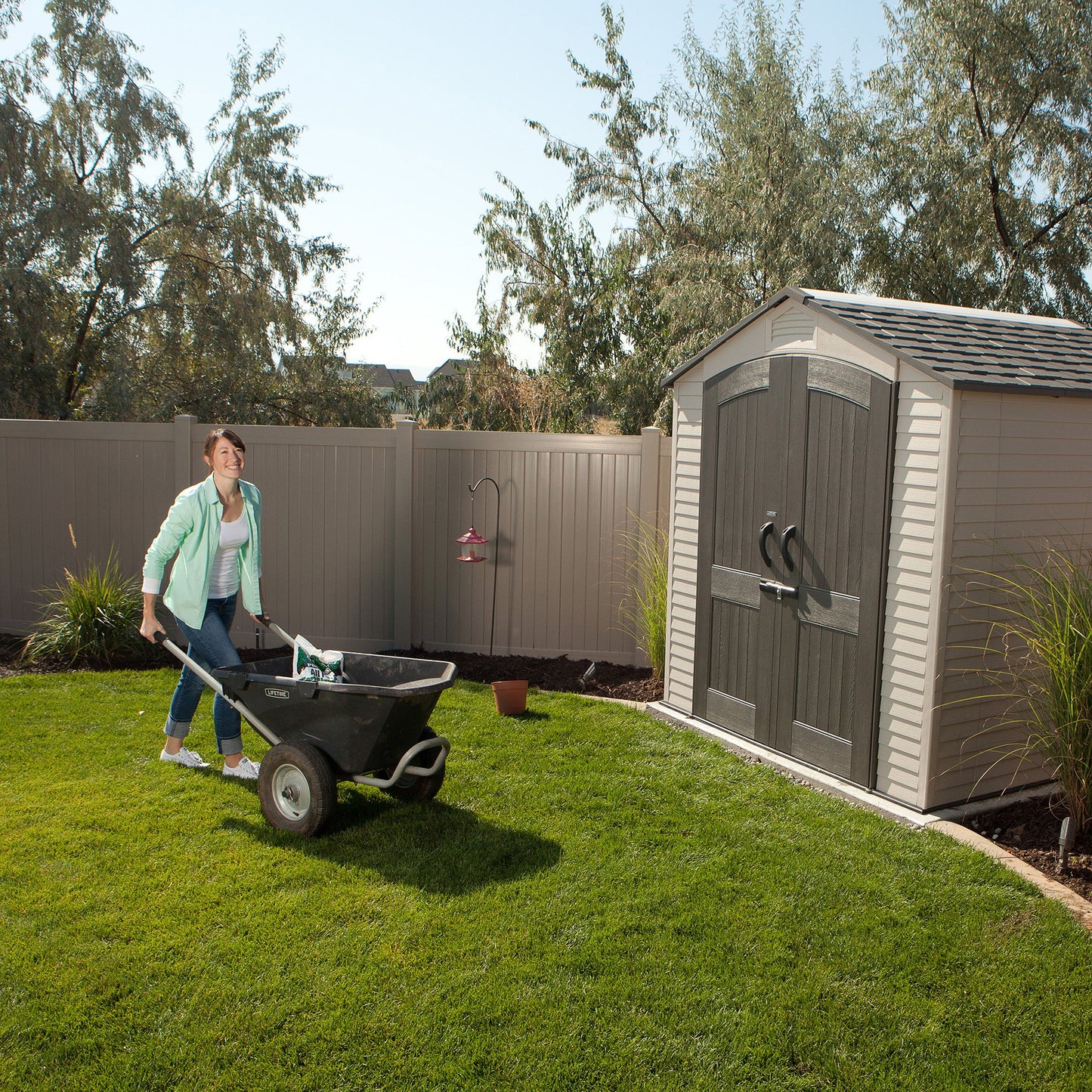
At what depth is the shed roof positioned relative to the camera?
4445 mm

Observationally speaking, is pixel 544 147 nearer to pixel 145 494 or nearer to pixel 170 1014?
pixel 145 494

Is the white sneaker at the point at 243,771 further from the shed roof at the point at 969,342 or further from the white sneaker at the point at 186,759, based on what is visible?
the shed roof at the point at 969,342

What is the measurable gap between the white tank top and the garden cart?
1.69 ft

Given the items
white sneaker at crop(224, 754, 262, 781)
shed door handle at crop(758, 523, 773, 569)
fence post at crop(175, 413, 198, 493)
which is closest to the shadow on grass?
white sneaker at crop(224, 754, 262, 781)

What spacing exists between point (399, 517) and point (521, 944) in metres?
4.68

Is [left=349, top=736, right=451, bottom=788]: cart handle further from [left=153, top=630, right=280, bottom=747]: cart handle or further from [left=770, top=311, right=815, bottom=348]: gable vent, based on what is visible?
[left=770, top=311, right=815, bottom=348]: gable vent

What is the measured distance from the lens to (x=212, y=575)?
193 inches

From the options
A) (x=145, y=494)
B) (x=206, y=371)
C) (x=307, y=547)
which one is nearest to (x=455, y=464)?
(x=307, y=547)

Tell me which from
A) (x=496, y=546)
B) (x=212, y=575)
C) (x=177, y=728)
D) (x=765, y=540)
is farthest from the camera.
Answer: (x=496, y=546)

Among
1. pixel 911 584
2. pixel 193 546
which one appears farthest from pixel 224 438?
pixel 911 584

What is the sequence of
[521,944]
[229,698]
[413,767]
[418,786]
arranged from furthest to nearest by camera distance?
1. [418,786]
2. [229,698]
3. [413,767]
4. [521,944]

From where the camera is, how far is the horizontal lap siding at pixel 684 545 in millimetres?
6008

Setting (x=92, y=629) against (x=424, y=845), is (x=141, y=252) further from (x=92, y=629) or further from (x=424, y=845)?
(x=424, y=845)

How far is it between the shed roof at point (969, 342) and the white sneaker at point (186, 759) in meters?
3.46
